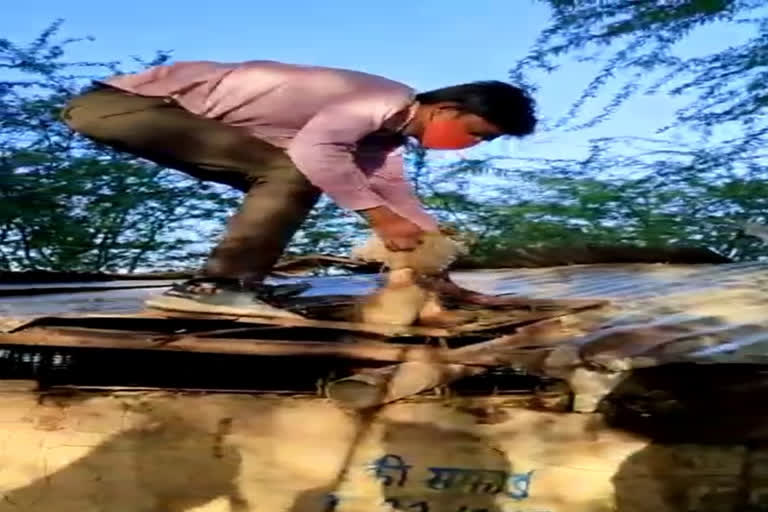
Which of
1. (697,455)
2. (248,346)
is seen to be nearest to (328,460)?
(248,346)

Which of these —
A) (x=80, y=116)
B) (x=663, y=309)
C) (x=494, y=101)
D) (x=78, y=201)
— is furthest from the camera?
(x=78, y=201)

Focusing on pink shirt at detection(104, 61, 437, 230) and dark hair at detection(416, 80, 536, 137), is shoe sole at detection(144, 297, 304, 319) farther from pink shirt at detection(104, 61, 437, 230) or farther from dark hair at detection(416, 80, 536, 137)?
dark hair at detection(416, 80, 536, 137)

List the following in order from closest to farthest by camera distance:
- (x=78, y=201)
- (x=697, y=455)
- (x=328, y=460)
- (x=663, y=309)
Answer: (x=697, y=455), (x=328, y=460), (x=663, y=309), (x=78, y=201)

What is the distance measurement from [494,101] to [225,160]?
0.90 meters

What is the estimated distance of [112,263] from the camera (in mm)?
12266

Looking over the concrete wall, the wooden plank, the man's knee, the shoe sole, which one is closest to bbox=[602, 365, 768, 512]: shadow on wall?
the concrete wall

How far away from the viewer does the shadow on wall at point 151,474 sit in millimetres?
3900

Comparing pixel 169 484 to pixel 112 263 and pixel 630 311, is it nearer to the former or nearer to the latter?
pixel 630 311

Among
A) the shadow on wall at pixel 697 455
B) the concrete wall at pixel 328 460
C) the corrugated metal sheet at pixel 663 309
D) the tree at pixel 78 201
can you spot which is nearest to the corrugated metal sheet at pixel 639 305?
the corrugated metal sheet at pixel 663 309

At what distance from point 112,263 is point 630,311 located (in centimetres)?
877

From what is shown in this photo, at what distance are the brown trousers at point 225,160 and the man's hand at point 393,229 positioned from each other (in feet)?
0.85

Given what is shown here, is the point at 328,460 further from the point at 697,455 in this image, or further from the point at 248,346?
the point at 697,455

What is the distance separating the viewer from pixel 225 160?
3867 millimetres

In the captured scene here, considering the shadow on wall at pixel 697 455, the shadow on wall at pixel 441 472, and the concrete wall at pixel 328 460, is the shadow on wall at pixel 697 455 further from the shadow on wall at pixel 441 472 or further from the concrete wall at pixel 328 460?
the shadow on wall at pixel 441 472
